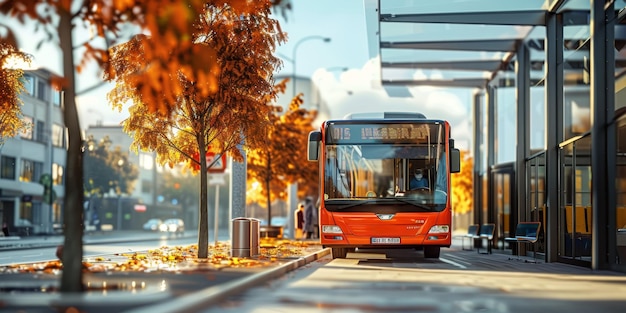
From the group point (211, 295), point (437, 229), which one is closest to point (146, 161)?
point (437, 229)

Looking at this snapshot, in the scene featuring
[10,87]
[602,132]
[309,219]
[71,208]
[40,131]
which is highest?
[40,131]

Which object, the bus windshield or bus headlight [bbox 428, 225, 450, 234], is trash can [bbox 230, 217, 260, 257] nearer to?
the bus windshield

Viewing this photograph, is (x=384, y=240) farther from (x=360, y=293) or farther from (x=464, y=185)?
(x=464, y=185)

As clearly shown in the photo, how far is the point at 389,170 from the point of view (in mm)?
22547

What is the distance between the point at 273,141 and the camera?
1661 inches

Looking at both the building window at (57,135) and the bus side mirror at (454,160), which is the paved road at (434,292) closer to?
the bus side mirror at (454,160)

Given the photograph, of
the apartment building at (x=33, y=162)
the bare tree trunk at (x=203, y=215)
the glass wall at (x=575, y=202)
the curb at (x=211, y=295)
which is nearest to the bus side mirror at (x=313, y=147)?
the bare tree trunk at (x=203, y=215)

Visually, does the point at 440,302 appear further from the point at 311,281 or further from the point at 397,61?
the point at 397,61

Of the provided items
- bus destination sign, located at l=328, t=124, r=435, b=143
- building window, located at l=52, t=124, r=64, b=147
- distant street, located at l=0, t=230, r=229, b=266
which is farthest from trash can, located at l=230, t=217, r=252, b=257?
building window, located at l=52, t=124, r=64, b=147

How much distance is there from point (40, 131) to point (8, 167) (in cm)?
617

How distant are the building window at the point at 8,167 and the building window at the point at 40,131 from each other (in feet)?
15.7

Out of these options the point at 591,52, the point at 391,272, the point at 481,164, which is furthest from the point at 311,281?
the point at 481,164

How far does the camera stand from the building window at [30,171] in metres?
69.6

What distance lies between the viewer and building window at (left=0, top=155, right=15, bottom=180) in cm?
6591
